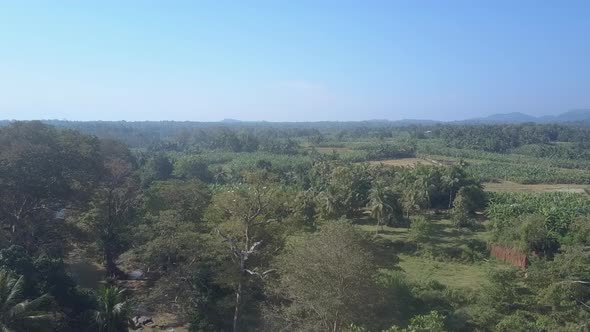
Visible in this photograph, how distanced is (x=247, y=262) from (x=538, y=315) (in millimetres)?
12217

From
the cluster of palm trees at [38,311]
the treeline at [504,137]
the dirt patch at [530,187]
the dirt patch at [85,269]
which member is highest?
the treeline at [504,137]

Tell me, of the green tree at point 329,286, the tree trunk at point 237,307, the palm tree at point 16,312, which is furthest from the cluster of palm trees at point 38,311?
the green tree at point 329,286

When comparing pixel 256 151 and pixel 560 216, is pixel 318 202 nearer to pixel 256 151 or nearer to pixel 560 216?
pixel 560 216

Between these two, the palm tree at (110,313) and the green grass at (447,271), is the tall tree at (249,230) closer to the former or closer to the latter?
the palm tree at (110,313)

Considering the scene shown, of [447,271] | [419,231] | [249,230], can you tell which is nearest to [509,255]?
[447,271]

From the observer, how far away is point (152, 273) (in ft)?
85.8

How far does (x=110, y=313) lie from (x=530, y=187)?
53582 mm

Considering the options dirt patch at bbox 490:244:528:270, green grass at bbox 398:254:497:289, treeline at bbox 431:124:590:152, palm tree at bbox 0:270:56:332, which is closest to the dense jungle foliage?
palm tree at bbox 0:270:56:332

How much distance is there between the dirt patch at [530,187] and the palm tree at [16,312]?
49.7 m

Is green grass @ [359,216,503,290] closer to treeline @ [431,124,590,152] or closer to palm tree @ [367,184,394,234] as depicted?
palm tree @ [367,184,394,234]

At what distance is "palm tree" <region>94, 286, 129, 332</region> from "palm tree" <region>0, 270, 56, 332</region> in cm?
171

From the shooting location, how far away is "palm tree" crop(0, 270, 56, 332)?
1394 centimetres

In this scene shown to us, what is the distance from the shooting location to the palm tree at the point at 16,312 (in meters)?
13.9

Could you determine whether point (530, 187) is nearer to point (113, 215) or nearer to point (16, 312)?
point (113, 215)
